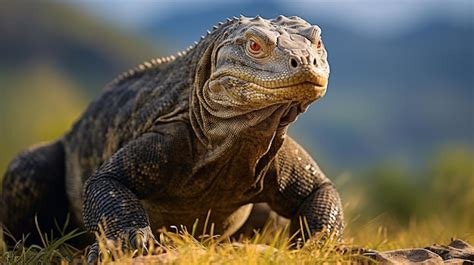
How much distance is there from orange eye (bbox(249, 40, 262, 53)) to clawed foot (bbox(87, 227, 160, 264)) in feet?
5.82

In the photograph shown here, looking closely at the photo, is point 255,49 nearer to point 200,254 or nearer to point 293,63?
point 293,63

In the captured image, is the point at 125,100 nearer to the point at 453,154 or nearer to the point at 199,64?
the point at 199,64

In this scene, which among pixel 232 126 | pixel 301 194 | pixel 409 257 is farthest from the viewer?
pixel 301 194

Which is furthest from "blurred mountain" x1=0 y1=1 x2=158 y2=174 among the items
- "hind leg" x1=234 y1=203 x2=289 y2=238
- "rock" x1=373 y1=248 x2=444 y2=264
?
"rock" x1=373 y1=248 x2=444 y2=264

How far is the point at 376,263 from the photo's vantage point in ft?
24.4

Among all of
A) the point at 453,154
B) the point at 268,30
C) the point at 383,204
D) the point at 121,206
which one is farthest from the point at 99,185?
Result: the point at 453,154

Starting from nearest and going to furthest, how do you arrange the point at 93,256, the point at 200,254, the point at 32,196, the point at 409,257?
the point at 200,254
the point at 93,256
the point at 409,257
the point at 32,196

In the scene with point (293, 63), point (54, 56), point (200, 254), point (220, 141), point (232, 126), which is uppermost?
point (293, 63)

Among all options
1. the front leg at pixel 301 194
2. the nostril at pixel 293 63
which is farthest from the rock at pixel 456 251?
the nostril at pixel 293 63

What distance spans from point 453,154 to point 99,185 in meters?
23.2

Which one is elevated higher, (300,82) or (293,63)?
(293,63)

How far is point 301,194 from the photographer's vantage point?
9.58 metres

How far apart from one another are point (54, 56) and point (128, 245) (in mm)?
164845

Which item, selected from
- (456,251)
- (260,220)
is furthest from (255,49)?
(260,220)
